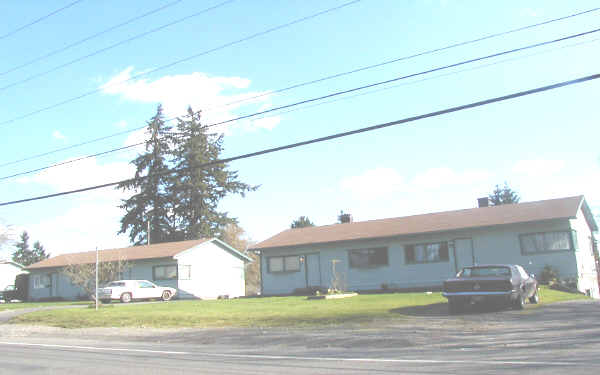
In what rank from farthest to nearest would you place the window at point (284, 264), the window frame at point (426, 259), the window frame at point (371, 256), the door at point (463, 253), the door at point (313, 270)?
the window at point (284, 264)
the door at point (313, 270)
the window frame at point (371, 256)
the window frame at point (426, 259)
the door at point (463, 253)

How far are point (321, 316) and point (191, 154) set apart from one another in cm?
4620

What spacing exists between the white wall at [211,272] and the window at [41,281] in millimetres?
14020

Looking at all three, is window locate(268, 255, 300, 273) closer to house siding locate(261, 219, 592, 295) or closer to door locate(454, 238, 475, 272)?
house siding locate(261, 219, 592, 295)

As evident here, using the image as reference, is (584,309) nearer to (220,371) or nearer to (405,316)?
(405,316)

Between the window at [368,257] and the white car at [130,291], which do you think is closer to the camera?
the window at [368,257]

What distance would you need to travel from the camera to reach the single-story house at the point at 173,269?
126 ft

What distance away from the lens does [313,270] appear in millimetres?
33094

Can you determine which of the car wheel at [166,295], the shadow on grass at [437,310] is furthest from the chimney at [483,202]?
the car wheel at [166,295]

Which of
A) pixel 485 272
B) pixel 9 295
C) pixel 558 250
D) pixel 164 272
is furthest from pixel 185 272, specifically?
pixel 485 272

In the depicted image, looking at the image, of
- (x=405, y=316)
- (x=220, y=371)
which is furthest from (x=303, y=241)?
(x=220, y=371)

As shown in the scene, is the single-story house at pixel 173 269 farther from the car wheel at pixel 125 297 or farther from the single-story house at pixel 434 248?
the single-story house at pixel 434 248

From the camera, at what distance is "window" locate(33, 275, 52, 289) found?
45.2m

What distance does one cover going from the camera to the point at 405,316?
15836 mm

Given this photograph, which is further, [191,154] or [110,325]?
[191,154]
